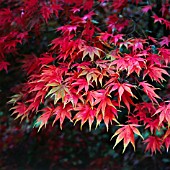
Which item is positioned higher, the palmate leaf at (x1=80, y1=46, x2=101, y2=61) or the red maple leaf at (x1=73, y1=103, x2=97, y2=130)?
the palmate leaf at (x1=80, y1=46, x2=101, y2=61)

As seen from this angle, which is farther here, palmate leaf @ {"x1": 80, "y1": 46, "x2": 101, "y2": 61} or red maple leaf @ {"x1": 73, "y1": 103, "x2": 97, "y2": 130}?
palmate leaf @ {"x1": 80, "y1": 46, "x2": 101, "y2": 61}

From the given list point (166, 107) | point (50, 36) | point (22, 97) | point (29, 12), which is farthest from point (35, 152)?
point (166, 107)

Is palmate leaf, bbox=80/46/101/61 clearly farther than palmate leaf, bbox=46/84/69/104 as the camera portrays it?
Yes

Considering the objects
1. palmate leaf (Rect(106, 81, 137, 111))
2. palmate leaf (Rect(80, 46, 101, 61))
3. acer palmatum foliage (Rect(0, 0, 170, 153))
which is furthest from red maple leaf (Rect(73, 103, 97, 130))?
palmate leaf (Rect(80, 46, 101, 61))

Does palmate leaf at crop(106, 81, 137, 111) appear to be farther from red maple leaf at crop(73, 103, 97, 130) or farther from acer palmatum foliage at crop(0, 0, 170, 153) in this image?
red maple leaf at crop(73, 103, 97, 130)

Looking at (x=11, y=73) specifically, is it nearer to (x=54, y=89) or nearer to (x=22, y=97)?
(x=22, y=97)

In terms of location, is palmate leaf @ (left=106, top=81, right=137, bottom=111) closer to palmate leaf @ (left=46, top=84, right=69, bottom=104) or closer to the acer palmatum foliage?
the acer palmatum foliage

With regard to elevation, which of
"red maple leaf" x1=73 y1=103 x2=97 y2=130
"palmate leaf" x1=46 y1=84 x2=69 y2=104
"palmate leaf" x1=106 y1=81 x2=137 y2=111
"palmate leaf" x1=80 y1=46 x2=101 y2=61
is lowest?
"red maple leaf" x1=73 y1=103 x2=97 y2=130

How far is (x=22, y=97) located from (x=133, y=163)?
62.5 inches

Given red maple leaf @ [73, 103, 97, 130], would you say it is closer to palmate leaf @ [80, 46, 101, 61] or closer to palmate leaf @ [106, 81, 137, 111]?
palmate leaf @ [106, 81, 137, 111]

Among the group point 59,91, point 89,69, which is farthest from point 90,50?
point 59,91

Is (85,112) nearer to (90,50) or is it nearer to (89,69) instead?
(89,69)

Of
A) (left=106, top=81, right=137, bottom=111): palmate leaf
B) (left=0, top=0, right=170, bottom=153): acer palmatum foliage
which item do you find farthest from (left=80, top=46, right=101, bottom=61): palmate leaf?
(left=106, top=81, right=137, bottom=111): palmate leaf

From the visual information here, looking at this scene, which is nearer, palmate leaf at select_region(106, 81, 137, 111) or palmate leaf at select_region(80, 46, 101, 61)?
palmate leaf at select_region(106, 81, 137, 111)
